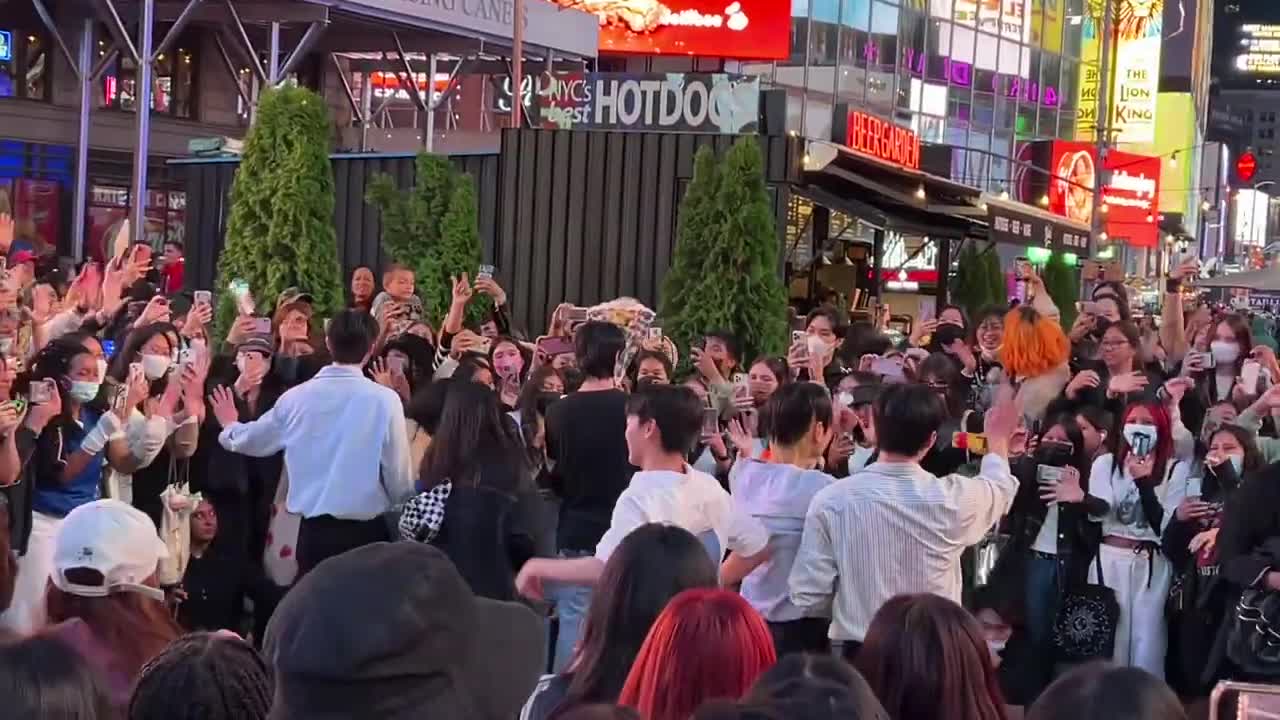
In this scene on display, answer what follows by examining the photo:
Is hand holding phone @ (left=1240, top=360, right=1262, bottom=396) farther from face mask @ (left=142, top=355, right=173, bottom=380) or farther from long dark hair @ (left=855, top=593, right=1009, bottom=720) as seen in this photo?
long dark hair @ (left=855, top=593, right=1009, bottom=720)

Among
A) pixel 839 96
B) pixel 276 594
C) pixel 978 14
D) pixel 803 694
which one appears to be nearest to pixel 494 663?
pixel 803 694

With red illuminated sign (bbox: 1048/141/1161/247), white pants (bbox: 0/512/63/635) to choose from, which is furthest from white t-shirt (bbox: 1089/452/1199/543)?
red illuminated sign (bbox: 1048/141/1161/247)

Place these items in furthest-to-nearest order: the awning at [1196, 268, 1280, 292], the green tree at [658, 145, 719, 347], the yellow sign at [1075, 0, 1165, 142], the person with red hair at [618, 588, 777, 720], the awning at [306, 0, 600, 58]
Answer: the yellow sign at [1075, 0, 1165, 142]
the awning at [306, 0, 600, 58]
the awning at [1196, 268, 1280, 292]
the green tree at [658, 145, 719, 347]
the person with red hair at [618, 588, 777, 720]

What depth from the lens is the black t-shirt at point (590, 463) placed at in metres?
7.79

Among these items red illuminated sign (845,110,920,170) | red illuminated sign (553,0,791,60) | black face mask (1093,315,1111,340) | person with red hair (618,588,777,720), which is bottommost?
person with red hair (618,588,777,720)

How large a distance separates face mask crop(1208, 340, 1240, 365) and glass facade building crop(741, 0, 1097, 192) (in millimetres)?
21726

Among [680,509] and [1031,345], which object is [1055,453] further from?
[680,509]

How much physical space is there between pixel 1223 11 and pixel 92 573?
169 metres

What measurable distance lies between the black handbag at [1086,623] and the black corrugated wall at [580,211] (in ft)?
29.8

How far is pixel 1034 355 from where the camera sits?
35.5 ft

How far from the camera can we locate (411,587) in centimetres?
305

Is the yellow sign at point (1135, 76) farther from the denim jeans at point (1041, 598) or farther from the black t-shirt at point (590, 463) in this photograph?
the black t-shirt at point (590, 463)

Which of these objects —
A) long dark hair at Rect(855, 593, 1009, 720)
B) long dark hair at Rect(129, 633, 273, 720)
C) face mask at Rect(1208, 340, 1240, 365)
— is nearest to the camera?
long dark hair at Rect(129, 633, 273, 720)

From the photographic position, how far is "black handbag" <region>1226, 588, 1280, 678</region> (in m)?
7.48
